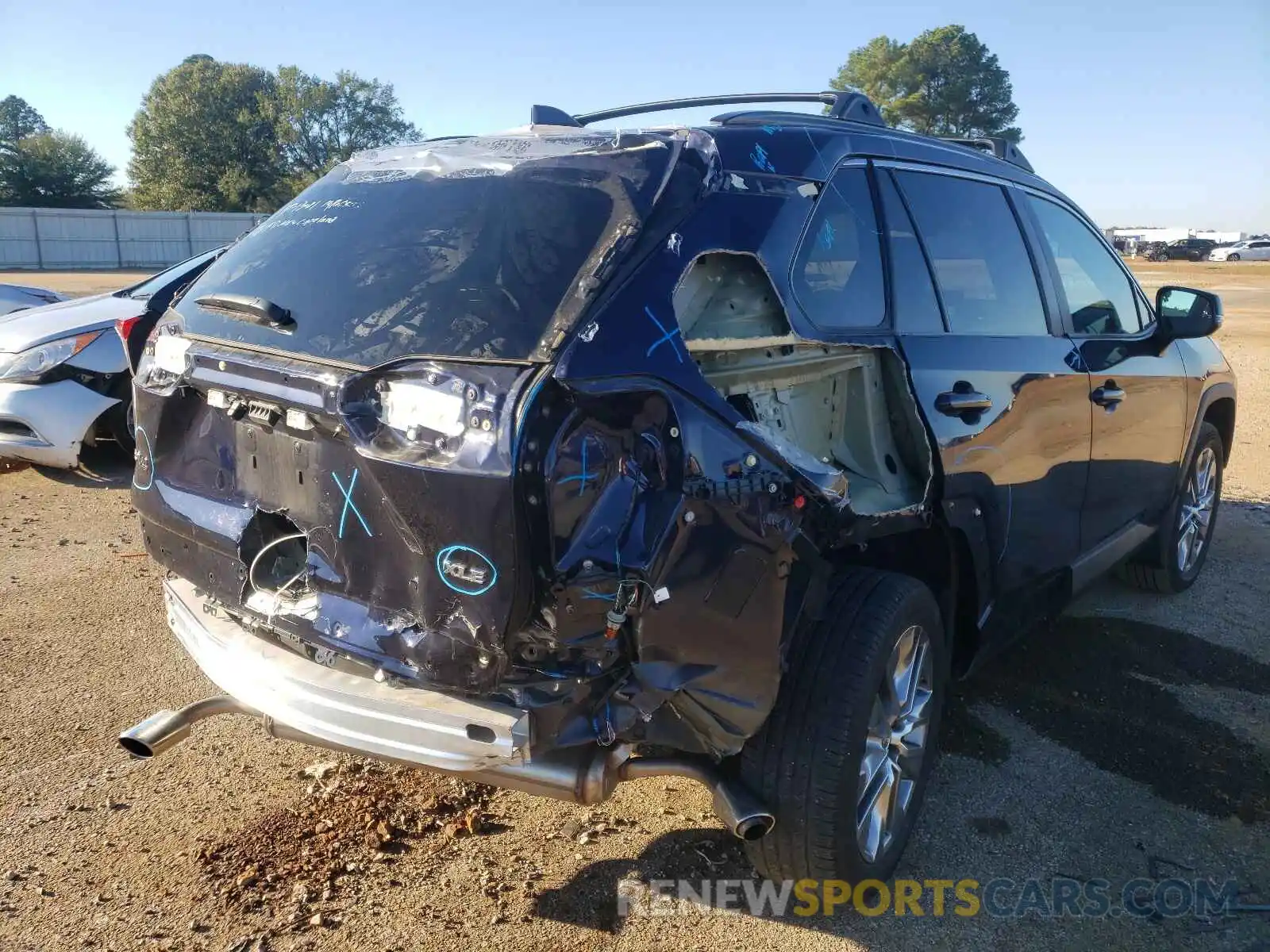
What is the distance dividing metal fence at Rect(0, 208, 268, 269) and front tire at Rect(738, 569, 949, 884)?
37.5m

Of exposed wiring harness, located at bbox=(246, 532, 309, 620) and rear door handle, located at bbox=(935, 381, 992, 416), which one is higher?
rear door handle, located at bbox=(935, 381, 992, 416)

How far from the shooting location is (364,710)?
2.19 meters

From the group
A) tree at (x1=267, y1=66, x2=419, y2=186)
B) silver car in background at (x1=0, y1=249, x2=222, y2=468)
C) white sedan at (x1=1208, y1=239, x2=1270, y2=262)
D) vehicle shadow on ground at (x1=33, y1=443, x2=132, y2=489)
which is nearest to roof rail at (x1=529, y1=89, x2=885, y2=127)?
silver car in background at (x1=0, y1=249, x2=222, y2=468)

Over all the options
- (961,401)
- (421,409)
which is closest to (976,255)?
(961,401)

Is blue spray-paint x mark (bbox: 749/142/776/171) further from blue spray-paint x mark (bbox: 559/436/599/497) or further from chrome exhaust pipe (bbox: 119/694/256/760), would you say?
chrome exhaust pipe (bbox: 119/694/256/760)

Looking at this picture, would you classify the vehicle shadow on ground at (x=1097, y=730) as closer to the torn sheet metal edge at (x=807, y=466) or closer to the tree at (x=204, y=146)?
the torn sheet metal edge at (x=807, y=466)

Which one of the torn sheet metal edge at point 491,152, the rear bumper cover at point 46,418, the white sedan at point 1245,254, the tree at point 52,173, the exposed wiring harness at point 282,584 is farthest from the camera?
the white sedan at point 1245,254

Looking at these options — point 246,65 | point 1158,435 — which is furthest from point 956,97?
point 1158,435

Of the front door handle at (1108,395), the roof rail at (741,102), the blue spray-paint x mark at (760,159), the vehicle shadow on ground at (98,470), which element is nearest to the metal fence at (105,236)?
the vehicle shadow on ground at (98,470)

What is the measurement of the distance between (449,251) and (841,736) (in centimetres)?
154

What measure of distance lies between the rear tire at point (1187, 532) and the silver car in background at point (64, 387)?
5625 mm

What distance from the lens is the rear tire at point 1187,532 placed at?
5004 millimetres

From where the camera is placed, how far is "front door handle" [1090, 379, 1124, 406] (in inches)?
149

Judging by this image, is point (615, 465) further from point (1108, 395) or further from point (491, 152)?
point (1108, 395)
